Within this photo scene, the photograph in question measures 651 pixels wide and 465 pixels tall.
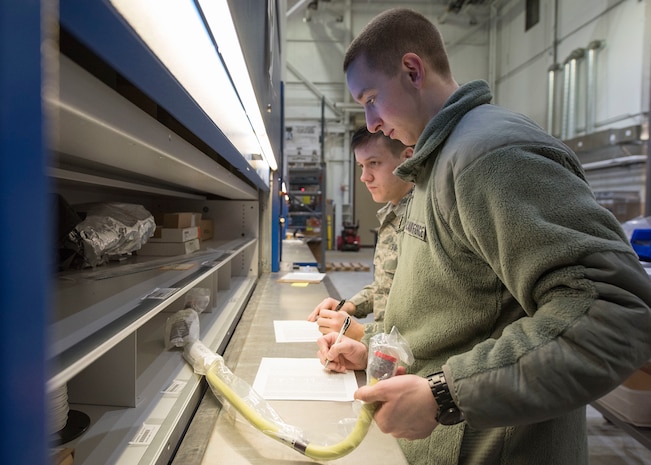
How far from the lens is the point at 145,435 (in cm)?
74

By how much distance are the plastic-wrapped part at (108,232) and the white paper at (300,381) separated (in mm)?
540

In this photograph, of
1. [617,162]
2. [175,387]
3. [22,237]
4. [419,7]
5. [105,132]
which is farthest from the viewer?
[419,7]

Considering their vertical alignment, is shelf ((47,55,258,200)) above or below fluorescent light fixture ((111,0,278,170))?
below

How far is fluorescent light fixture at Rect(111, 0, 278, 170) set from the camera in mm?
444

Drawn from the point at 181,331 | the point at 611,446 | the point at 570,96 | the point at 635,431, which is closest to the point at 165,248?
the point at 181,331

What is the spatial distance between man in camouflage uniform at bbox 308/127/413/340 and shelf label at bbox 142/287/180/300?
2.59ft

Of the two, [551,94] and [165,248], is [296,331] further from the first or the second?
[551,94]

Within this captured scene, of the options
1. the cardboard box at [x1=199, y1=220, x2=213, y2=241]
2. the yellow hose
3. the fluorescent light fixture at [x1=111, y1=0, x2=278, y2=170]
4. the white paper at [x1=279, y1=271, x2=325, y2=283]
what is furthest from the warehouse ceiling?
the yellow hose

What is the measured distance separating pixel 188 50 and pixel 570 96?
6.90 metres

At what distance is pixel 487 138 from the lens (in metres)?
0.63

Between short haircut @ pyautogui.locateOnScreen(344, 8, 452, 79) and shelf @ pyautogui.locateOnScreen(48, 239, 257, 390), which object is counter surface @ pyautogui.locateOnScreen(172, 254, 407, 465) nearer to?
shelf @ pyautogui.locateOnScreen(48, 239, 257, 390)

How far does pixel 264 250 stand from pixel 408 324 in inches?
73.6

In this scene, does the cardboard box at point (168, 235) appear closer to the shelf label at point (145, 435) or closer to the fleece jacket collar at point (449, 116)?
the shelf label at point (145, 435)

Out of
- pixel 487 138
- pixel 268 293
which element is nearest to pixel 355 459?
pixel 487 138
